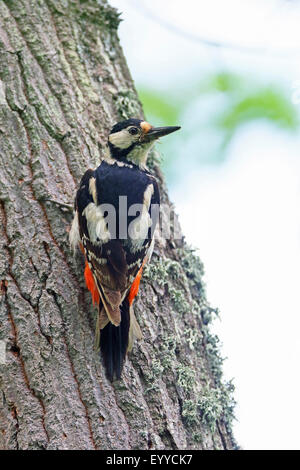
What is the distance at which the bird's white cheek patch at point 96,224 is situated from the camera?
308 centimetres

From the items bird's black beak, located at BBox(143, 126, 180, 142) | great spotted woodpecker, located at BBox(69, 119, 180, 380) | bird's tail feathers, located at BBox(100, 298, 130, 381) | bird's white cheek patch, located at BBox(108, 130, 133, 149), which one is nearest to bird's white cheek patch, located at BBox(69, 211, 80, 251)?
great spotted woodpecker, located at BBox(69, 119, 180, 380)

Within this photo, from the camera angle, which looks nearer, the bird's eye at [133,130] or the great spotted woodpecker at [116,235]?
the great spotted woodpecker at [116,235]

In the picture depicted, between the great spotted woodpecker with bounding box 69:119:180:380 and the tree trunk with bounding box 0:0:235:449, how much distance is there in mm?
68

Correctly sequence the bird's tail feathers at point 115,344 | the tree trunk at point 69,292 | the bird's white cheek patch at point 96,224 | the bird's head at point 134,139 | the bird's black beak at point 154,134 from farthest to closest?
the bird's black beak at point 154,134, the bird's head at point 134,139, the bird's white cheek patch at point 96,224, the bird's tail feathers at point 115,344, the tree trunk at point 69,292

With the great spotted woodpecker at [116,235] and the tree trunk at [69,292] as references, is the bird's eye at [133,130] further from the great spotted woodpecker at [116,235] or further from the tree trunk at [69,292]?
the tree trunk at [69,292]

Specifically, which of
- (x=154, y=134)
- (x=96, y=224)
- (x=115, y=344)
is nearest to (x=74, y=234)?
(x=96, y=224)

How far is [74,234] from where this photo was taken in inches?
120

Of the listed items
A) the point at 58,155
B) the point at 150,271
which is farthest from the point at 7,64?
the point at 150,271

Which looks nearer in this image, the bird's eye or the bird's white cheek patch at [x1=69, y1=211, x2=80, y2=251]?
the bird's white cheek patch at [x1=69, y1=211, x2=80, y2=251]

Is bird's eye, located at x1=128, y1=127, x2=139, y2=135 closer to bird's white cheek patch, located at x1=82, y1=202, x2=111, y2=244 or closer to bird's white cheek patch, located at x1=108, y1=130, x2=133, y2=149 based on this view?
bird's white cheek patch, located at x1=108, y1=130, x2=133, y2=149

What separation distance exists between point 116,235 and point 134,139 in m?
0.84

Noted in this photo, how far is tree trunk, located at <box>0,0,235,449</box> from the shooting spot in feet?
8.09

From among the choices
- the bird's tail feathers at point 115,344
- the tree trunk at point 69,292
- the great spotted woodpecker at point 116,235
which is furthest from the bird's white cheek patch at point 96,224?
the bird's tail feathers at point 115,344

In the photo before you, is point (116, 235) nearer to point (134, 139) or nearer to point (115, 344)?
point (115, 344)
